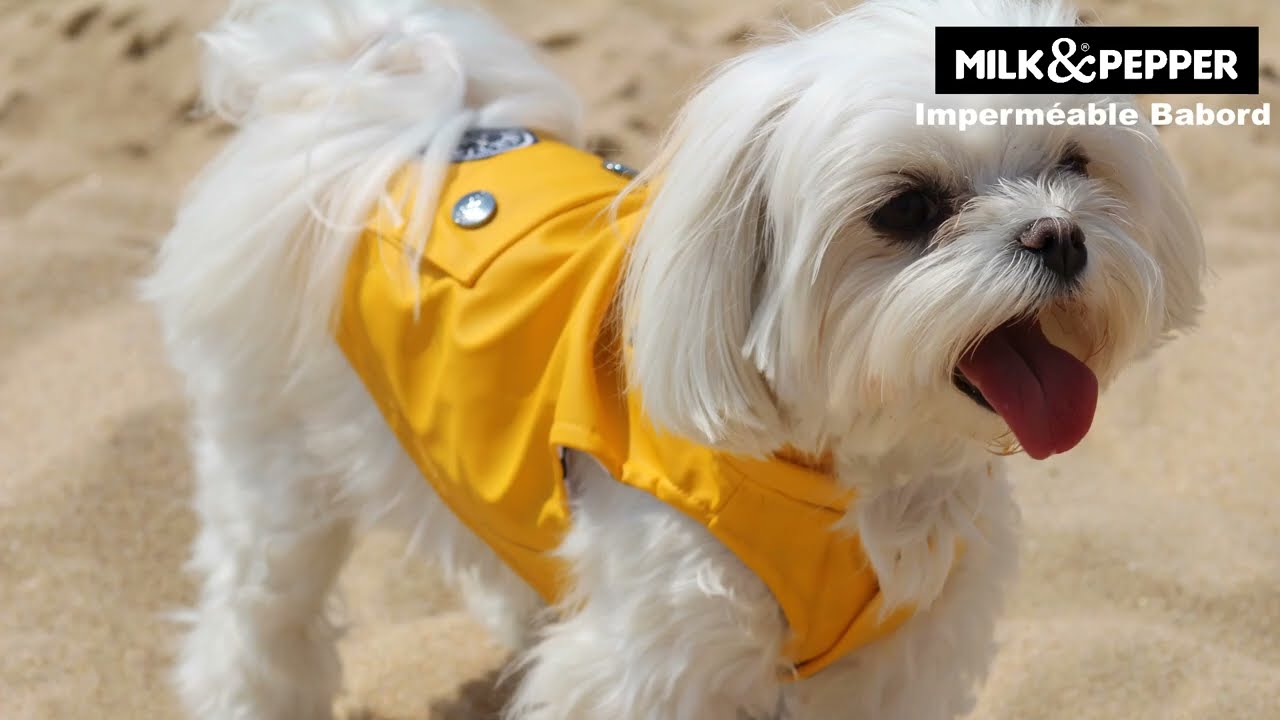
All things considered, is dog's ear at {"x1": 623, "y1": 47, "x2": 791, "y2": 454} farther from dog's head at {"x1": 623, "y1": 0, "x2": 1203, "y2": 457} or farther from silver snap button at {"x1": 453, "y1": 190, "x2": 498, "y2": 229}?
silver snap button at {"x1": 453, "y1": 190, "x2": 498, "y2": 229}

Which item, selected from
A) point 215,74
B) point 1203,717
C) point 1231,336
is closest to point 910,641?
point 1203,717

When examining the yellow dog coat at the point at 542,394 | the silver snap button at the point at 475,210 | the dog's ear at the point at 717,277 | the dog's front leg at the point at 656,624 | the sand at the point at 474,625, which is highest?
the dog's ear at the point at 717,277

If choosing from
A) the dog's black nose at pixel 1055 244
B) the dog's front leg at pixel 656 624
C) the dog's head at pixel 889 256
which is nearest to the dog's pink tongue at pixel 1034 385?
the dog's head at pixel 889 256

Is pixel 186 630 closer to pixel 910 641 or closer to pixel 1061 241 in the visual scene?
pixel 910 641

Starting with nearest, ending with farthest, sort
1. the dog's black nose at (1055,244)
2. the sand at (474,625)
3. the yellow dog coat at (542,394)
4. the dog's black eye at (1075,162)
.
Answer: the dog's black nose at (1055,244) → the dog's black eye at (1075,162) → the yellow dog coat at (542,394) → the sand at (474,625)

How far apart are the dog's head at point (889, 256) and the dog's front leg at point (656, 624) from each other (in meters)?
0.17

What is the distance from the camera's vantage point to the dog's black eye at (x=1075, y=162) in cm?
145

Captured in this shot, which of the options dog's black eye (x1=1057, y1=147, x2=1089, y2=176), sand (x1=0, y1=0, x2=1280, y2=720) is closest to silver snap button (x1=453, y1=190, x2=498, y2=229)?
sand (x1=0, y1=0, x2=1280, y2=720)

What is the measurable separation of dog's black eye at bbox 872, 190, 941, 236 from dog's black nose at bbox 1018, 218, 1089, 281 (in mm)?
108

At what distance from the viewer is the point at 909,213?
1.41 meters

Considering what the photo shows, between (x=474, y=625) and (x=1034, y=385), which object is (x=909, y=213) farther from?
(x=474, y=625)

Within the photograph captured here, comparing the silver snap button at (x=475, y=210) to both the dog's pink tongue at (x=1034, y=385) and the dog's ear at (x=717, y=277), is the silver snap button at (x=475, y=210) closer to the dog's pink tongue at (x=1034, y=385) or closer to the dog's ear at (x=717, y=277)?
the dog's ear at (x=717, y=277)

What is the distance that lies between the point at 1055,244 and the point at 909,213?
158 millimetres

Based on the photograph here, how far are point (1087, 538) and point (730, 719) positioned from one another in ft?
4.10
